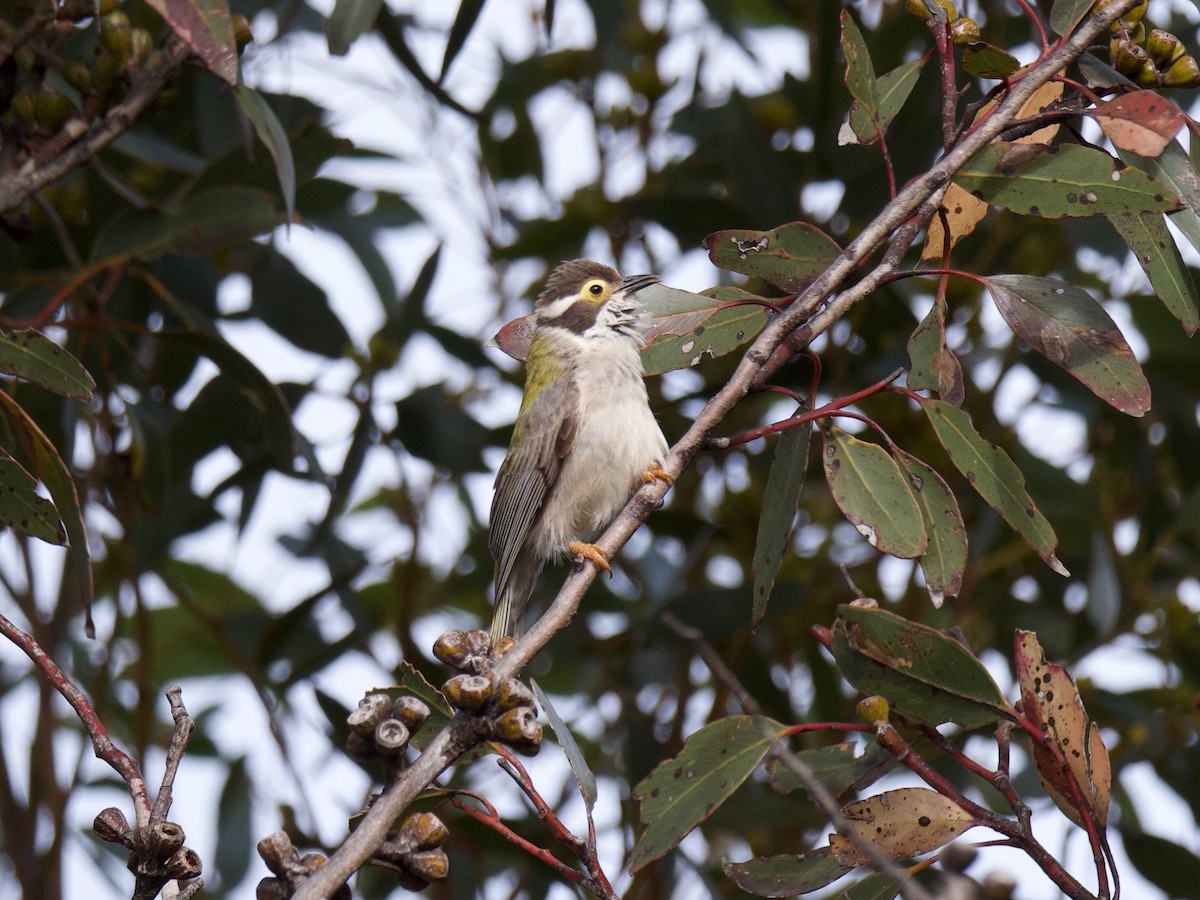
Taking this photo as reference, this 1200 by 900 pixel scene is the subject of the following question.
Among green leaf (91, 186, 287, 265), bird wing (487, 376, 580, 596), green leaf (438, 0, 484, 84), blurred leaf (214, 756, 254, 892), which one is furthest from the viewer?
blurred leaf (214, 756, 254, 892)

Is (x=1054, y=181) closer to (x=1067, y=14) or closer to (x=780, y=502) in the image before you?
(x=1067, y=14)

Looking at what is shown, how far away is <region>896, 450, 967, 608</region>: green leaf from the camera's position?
223 centimetres

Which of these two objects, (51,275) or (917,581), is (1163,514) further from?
(51,275)

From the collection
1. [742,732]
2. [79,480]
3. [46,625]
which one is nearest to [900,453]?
[742,732]

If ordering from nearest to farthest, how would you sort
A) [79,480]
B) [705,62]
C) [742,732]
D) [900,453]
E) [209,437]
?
[742,732]
[900,453]
[209,437]
[79,480]
[705,62]

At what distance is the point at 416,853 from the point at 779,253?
1220 millimetres

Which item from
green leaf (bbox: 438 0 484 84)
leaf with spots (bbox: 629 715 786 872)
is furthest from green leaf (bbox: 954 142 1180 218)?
green leaf (bbox: 438 0 484 84)

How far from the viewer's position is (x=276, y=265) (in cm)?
378

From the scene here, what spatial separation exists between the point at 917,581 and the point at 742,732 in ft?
6.80

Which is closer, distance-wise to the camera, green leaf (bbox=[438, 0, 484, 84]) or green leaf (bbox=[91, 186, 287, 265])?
green leaf (bbox=[91, 186, 287, 265])

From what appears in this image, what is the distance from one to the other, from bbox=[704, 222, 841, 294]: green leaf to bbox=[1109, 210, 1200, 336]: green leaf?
490 mm

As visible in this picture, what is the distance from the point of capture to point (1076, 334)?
2.22m

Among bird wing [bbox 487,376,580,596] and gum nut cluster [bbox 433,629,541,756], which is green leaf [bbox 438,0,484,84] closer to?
bird wing [bbox 487,376,580,596]

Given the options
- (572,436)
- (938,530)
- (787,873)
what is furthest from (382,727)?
(572,436)
